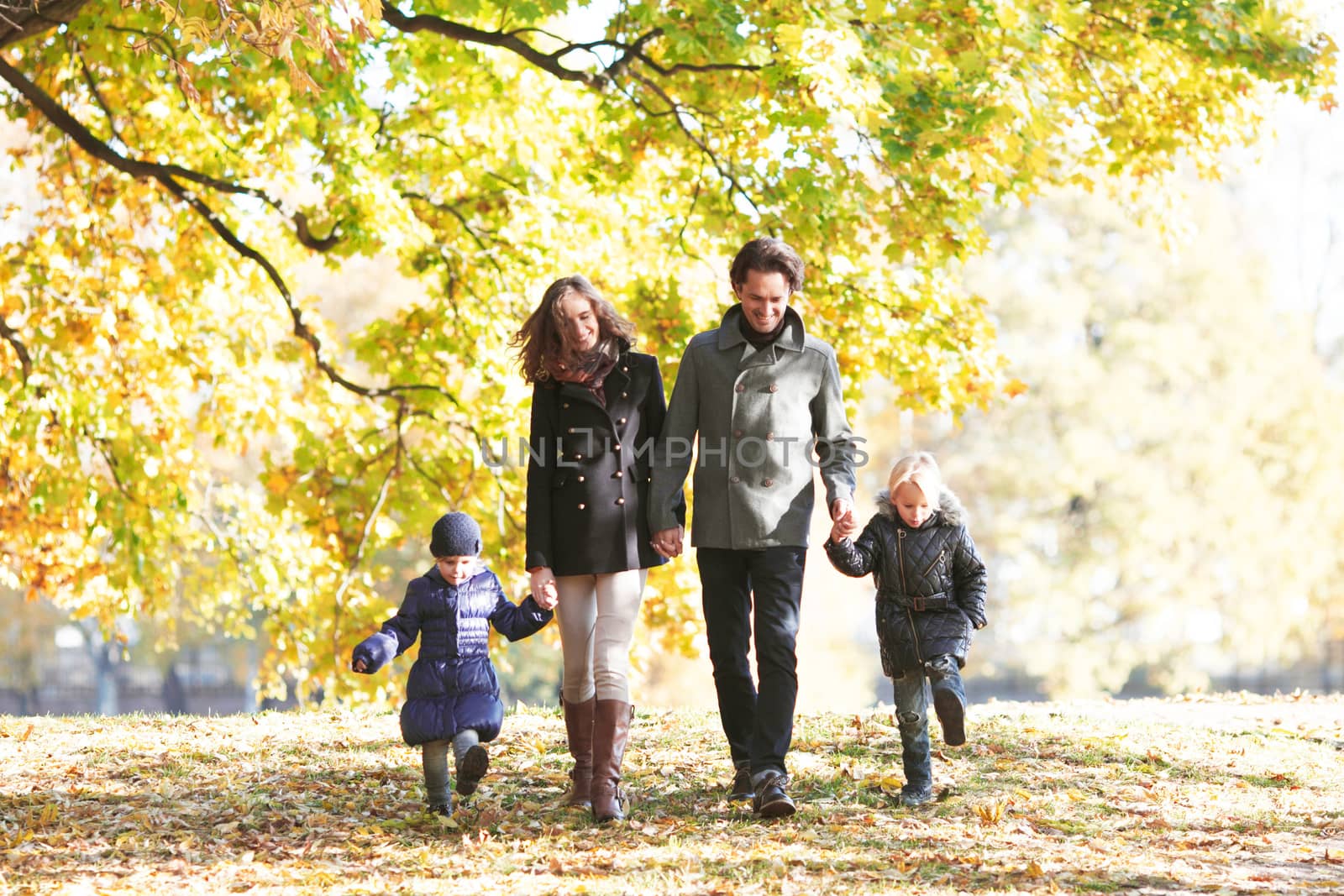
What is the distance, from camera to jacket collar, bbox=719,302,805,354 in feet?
18.2

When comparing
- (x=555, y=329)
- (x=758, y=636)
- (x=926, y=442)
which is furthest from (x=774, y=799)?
(x=926, y=442)

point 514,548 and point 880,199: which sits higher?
point 880,199

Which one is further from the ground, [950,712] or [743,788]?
[950,712]

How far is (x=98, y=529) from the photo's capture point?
1118 cm

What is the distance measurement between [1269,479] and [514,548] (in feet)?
61.5

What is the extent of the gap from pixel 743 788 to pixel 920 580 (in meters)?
1.11

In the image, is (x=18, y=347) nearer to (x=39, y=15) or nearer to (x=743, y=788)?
(x=39, y=15)

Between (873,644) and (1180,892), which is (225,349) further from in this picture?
(873,644)

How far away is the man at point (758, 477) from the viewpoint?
17.7 feet

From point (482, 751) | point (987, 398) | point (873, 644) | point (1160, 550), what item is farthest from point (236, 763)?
point (873, 644)

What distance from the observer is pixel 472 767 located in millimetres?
5328

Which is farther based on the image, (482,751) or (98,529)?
(98,529)

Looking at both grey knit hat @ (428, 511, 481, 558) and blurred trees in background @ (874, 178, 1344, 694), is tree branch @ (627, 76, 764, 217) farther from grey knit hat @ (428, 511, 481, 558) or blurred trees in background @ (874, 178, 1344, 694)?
blurred trees in background @ (874, 178, 1344, 694)

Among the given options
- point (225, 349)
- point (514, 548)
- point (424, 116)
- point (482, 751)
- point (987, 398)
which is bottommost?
point (482, 751)
